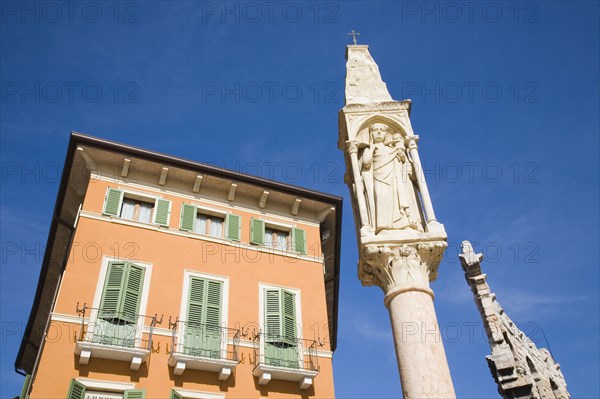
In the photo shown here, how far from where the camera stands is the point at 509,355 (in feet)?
58.8

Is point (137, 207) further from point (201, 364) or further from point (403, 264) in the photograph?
point (403, 264)

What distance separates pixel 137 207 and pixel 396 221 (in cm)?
1216

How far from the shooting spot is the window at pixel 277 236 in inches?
731

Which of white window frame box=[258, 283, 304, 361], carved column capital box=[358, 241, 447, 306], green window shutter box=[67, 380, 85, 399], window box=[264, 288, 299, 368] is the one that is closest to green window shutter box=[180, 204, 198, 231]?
white window frame box=[258, 283, 304, 361]

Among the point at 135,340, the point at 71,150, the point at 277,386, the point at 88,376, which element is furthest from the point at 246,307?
the point at 71,150

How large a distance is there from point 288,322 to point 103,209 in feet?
23.2

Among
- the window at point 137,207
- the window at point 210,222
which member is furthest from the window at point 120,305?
the window at point 210,222

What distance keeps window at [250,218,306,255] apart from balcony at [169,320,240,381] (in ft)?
13.1

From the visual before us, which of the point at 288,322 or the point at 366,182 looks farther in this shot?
the point at 288,322

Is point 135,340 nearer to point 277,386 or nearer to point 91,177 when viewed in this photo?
point 277,386

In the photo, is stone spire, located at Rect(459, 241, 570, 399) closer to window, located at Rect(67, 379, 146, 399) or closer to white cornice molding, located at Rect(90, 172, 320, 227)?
white cornice molding, located at Rect(90, 172, 320, 227)

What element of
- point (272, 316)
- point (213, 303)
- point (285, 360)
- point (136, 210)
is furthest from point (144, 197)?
point (285, 360)

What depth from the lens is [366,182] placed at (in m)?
8.44

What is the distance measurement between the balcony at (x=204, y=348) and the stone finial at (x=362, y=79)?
867 centimetres
